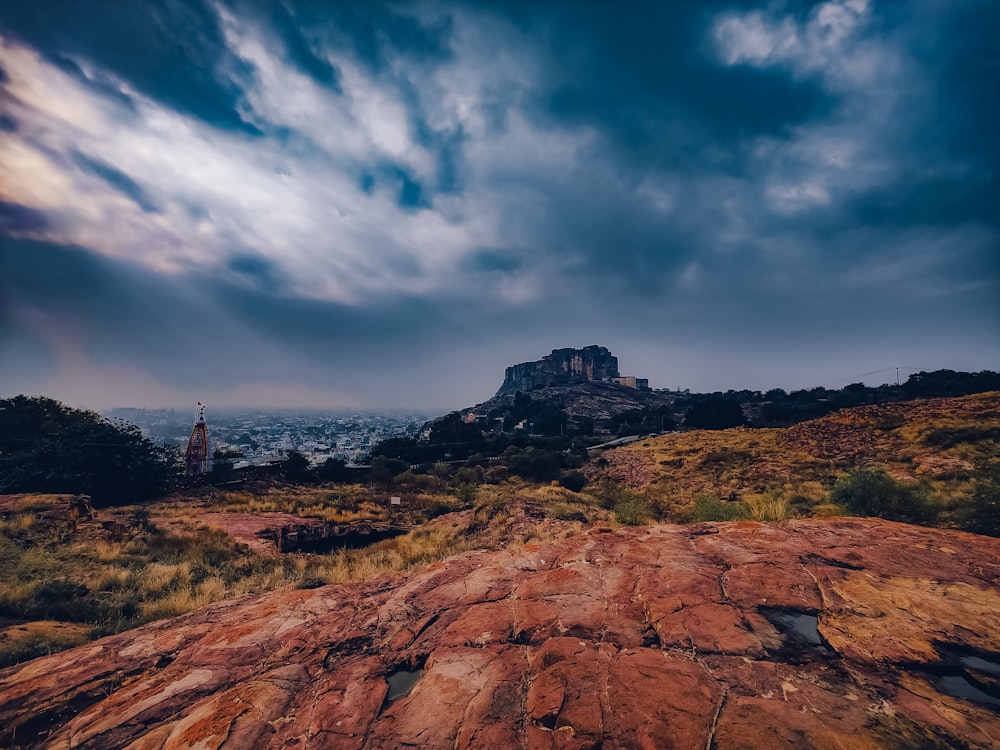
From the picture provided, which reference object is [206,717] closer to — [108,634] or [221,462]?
[108,634]

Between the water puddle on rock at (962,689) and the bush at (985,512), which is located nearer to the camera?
the water puddle on rock at (962,689)

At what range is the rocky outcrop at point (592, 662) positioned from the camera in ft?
11.8

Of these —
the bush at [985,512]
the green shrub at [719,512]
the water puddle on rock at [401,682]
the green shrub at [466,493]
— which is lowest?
the green shrub at [466,493]

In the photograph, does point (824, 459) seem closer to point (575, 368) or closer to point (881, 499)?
point (881, 499)

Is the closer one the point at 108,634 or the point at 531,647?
the point at 531,647

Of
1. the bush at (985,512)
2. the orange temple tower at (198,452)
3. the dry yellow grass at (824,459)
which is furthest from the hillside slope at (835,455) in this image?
the orange temple tower at (198,452)

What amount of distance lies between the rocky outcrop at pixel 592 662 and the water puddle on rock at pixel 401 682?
27mm

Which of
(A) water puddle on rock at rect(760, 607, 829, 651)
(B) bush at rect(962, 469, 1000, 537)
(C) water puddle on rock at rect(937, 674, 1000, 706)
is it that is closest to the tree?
(A) water puddle on rock at rect(760, 607, 829, 651)

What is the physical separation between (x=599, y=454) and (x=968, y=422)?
1097 inches

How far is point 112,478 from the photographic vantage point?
21.6 metres

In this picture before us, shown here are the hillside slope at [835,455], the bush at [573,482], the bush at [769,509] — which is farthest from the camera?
the bush at [573,482]

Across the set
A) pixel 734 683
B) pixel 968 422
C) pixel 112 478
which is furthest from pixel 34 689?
pixel 968 422

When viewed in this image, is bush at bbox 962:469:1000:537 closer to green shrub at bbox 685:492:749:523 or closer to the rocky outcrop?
the rocky outcrop

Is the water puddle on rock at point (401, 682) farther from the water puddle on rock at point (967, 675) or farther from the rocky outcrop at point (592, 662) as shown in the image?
the water puddle on rock at point (967, 675)
